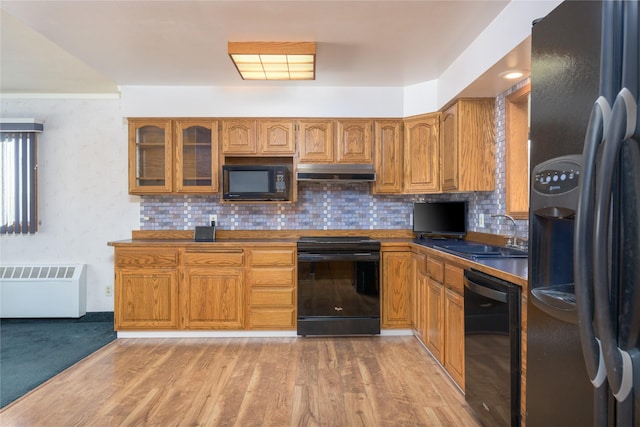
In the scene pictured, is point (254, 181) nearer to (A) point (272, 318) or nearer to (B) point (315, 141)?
(B) point (315, 141)

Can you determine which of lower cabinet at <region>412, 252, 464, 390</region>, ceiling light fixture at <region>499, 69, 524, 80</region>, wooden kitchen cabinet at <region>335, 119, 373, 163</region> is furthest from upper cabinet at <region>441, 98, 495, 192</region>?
wooden kitchen cabinet at <region>335, 119, 373, 163</region>

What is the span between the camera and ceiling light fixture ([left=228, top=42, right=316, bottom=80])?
2.75 metres

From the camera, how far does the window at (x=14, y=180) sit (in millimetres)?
4117

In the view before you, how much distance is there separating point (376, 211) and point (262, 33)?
7.06 ft

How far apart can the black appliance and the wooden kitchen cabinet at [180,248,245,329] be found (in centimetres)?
58

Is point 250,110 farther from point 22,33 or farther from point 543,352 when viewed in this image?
point 543,352

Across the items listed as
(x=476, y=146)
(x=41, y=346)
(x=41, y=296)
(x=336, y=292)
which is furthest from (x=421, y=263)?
(x=41, y=296)

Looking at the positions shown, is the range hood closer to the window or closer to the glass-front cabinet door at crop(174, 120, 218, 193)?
the glass-front cabinet door at crop(174, 120, 218, 193)

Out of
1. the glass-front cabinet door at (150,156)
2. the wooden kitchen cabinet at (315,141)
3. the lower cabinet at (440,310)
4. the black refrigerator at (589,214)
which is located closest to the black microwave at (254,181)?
the wooden kitchen cabinet at (315,141)

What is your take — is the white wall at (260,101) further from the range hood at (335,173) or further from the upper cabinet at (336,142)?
the range hood at (335,173)

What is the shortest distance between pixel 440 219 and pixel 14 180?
181 inches

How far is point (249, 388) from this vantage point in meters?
2.52

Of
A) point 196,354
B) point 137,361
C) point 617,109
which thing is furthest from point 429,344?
point 617,109

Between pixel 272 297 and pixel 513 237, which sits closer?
pixel 513 237
